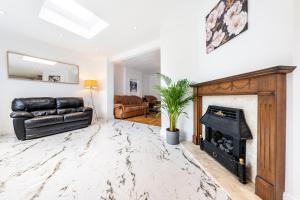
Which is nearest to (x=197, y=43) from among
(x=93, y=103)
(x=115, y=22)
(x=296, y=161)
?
(x=115, y=22)

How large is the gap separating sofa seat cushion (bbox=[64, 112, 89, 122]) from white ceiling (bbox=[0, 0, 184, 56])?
85.6 inches

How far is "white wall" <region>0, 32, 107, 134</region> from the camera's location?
3297mm

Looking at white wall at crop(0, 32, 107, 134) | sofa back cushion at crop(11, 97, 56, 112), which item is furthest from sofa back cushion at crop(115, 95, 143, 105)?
sofa back cushion at crop(11, 97, 56, 112)

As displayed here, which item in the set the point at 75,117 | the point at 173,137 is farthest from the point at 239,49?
the point at 75,117

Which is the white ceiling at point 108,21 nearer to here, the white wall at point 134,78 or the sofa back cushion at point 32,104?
the sofa back cushion at point 32,104

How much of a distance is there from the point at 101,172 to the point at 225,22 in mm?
2677

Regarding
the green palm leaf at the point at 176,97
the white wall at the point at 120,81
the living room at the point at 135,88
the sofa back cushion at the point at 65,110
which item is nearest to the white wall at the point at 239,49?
the green palm leaf at the point at 176,97

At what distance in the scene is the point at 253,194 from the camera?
4.17 ft

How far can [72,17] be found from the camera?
9.66 ft

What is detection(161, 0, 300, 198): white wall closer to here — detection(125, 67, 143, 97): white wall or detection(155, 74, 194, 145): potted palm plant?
detection(155, 74, 194, 145): potted palm plant

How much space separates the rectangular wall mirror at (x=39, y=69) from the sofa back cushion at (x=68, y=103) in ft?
2.48

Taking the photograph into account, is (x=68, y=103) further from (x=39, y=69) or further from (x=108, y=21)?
(x=108, y=21)

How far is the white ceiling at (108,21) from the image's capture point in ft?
7.55

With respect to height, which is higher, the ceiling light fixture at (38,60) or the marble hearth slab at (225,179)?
the ceiling light fixture at (38,60)
